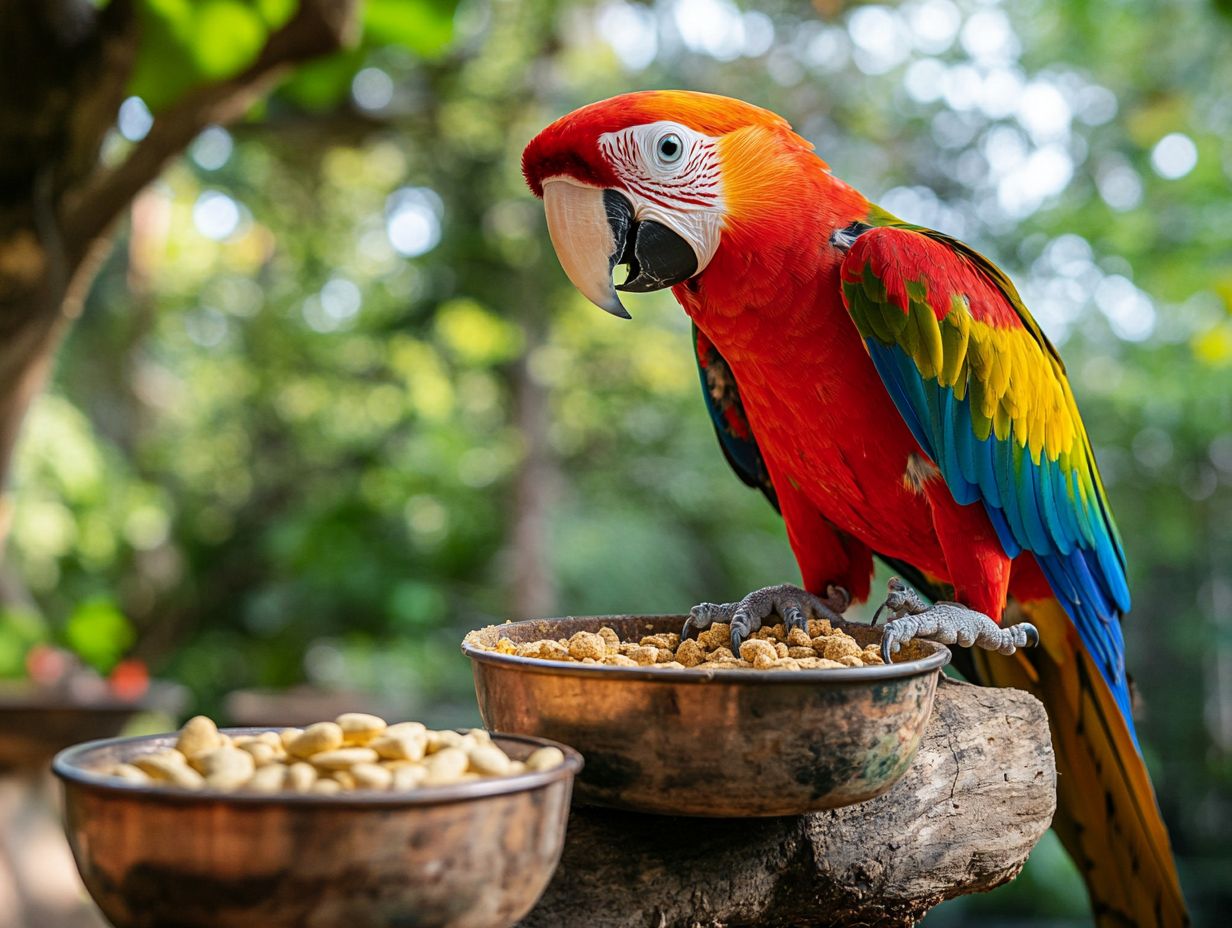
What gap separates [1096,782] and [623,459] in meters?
4.38

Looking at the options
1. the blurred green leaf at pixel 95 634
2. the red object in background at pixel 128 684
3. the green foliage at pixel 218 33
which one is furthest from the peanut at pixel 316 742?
the blurred green leaf at pixel 95 634

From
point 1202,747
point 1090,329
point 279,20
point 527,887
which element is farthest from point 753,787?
point 1202,747

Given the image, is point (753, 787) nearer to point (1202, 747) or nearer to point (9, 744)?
point (9, 744)

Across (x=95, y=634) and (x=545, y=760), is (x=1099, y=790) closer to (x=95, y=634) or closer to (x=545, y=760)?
(x=545, y=760)

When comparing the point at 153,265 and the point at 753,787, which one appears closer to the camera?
the point at 753,787

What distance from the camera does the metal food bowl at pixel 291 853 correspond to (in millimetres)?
660

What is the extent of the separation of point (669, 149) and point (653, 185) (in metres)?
0.05

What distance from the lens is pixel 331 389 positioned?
652 centimetres

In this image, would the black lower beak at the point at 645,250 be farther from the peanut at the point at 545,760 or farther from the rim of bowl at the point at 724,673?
the peanut at the point at 545,760

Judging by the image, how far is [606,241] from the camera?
1.23 m

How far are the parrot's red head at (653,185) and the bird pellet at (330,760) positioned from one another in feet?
1.94

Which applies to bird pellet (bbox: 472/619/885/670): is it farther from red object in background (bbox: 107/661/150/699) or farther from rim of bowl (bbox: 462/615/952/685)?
red object in background (bbox: 107/661/150/699)

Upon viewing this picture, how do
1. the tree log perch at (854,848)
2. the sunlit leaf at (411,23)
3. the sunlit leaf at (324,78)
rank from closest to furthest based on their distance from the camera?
1. the tree log perch at (854,848)
2. the sunlit leaf at (411,23)
3. the sunlit leaf at (324,78)

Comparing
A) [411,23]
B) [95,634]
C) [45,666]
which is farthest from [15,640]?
[411,23]
